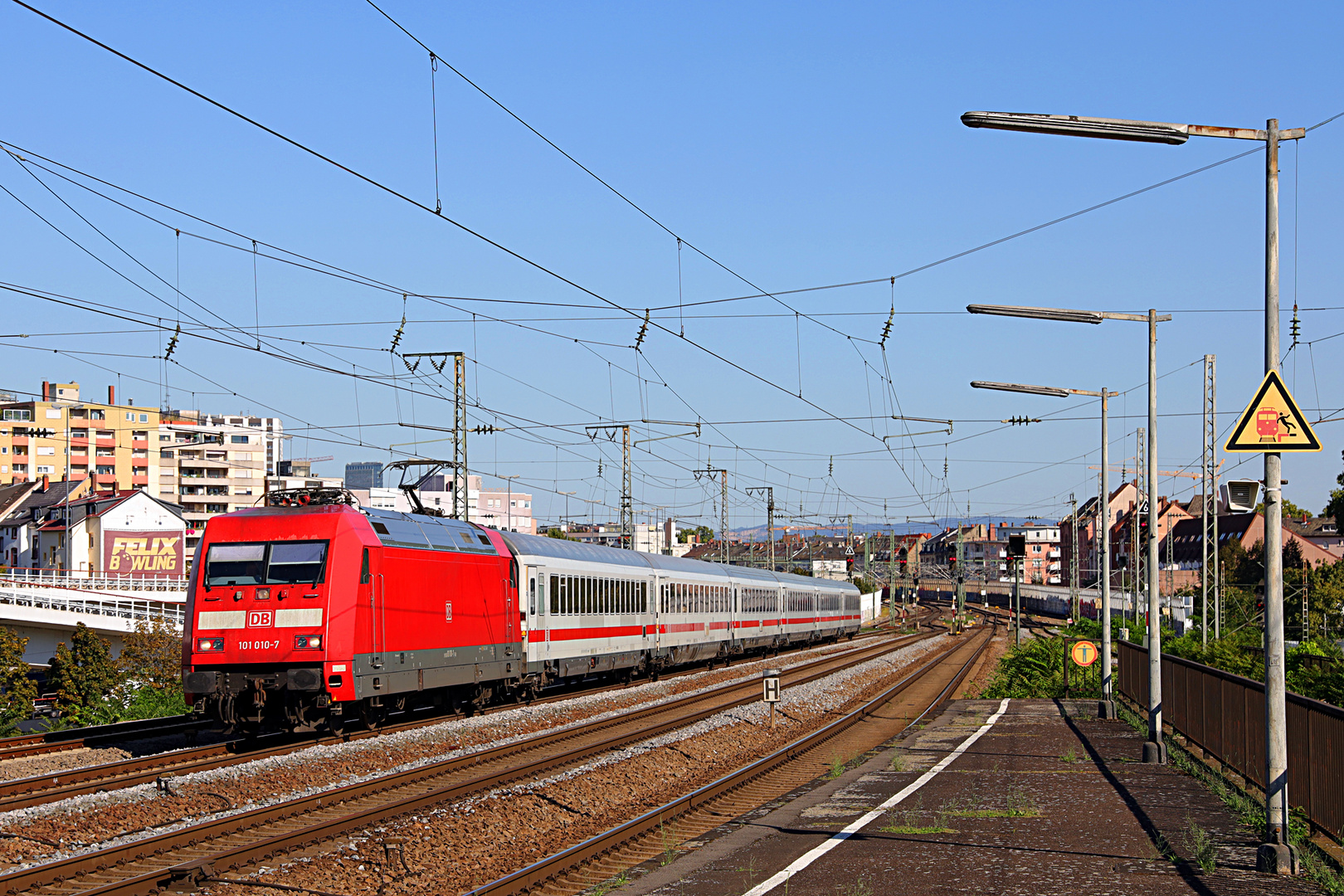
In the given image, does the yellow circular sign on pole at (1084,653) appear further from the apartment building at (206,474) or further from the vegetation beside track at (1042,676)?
the apartment building at (206,474)

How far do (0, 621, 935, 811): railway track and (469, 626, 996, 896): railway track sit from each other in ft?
20.1

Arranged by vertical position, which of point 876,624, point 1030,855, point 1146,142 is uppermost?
point 1146,142

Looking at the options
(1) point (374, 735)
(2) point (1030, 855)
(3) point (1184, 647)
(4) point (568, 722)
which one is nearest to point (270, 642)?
(1) point (374, 735)

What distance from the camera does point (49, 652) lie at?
54.4m

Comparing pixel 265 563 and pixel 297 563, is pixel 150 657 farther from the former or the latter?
pixel 297 563

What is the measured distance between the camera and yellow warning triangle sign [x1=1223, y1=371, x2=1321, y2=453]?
1085 centimetres

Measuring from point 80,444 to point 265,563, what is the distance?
129468mm

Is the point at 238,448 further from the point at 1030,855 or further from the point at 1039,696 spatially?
the point at 1030,855

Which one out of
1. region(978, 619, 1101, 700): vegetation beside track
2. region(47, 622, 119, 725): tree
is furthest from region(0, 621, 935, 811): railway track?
region(978, 619, 1101, 700): vegetation beside track

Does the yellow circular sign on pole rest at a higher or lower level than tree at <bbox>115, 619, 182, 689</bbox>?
higher

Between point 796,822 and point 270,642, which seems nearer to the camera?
point 796,822

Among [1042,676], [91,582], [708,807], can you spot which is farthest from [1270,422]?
[91,582]

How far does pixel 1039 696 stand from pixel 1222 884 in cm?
2193

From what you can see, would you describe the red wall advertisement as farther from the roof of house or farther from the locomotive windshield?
the roof of house
